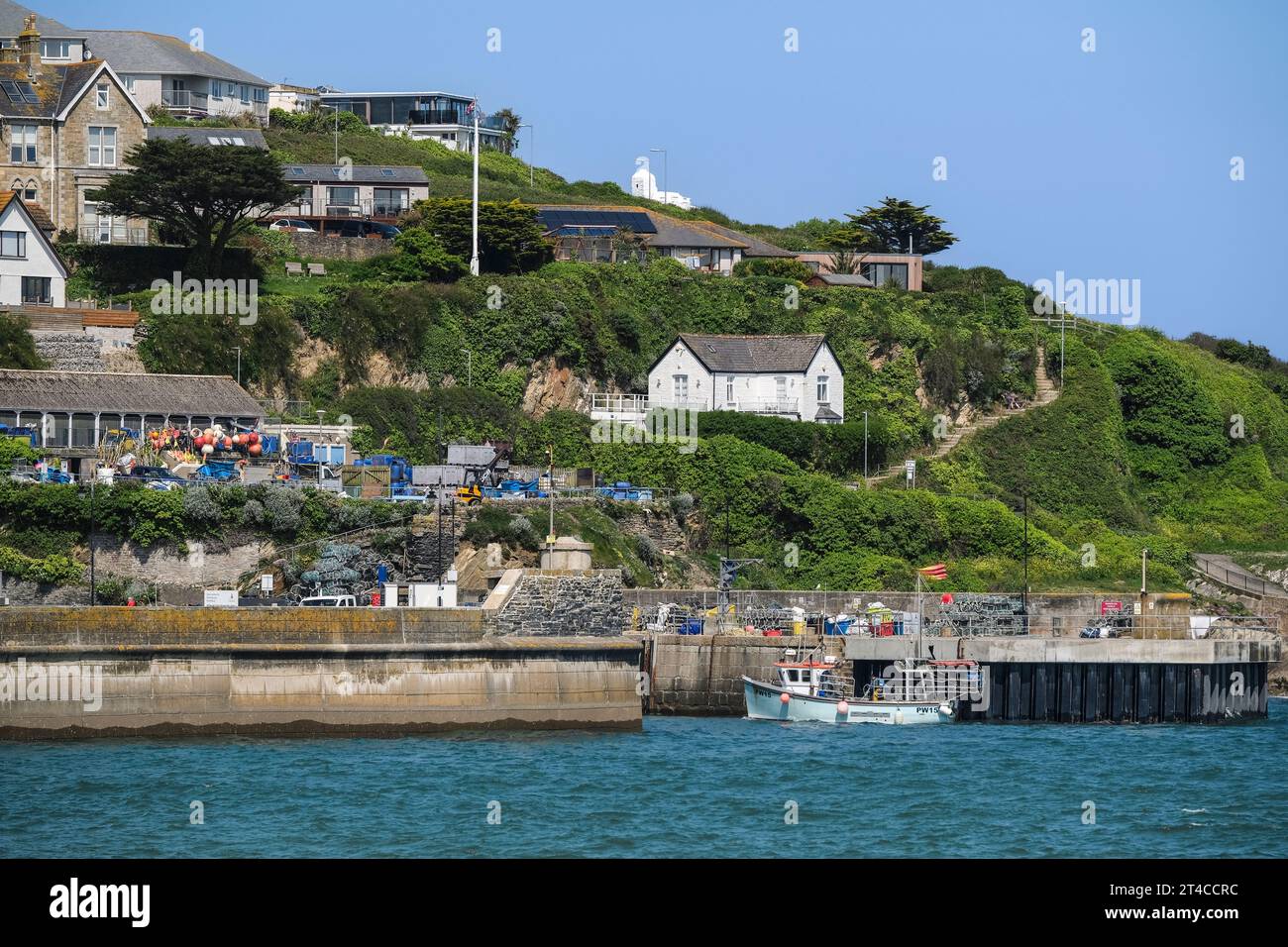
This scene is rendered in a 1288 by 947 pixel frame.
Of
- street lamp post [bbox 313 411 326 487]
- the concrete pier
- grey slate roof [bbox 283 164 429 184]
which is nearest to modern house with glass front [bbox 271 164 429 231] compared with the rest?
grey slate roof [bbox 283 164 429 184]

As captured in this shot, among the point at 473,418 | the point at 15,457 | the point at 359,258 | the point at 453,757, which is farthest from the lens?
the point at 359,258

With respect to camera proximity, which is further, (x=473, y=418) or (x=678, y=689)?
(x=473, y=418)

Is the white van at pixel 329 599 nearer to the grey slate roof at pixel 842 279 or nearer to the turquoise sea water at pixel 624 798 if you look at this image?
the turquoise sea water at pixel 624 798

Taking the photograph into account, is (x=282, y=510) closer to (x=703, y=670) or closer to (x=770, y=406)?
(x=703, y=670)


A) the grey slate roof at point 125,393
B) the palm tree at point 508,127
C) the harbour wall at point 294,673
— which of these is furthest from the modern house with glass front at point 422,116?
the harbour wall at point 294,673

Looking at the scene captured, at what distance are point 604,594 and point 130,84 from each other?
69422 mm

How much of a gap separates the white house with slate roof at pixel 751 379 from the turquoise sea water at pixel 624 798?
29.6m

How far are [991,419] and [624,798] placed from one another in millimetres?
46509

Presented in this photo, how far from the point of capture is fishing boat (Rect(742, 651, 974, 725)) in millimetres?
51438

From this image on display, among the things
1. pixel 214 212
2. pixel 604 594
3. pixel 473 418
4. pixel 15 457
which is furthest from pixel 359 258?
pixel 604 594

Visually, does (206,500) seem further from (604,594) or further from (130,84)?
(130,84)

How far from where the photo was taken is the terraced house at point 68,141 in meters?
77.8

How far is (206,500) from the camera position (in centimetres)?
5553

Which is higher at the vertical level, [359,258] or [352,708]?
[359,258]
